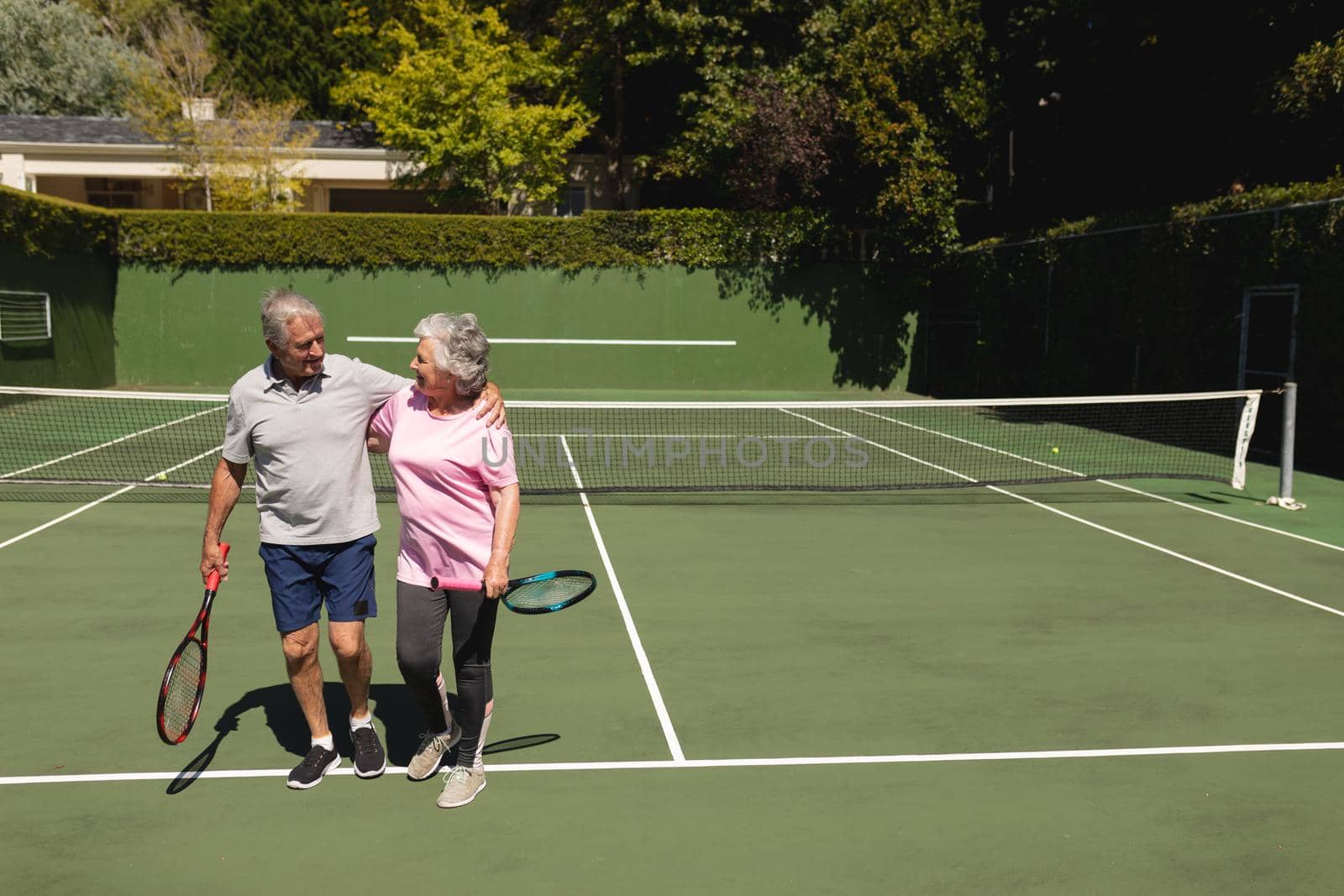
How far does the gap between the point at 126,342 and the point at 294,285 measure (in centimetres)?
379

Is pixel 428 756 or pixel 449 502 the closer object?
pixel 449 502

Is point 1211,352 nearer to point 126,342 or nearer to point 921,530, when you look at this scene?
point 921,530

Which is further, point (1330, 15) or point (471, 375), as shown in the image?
point (1330, 15)

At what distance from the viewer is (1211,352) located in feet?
59.0

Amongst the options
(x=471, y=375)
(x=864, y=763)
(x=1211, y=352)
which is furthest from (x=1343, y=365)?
(x=471, y=375)

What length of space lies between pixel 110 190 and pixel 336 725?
3848 centimetres

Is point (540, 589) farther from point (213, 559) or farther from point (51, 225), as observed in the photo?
point (51, 225)

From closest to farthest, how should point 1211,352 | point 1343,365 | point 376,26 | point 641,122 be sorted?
point 1343,365, point 1211,352, point 641,122, point 376,26

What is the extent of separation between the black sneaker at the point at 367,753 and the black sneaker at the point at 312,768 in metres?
0.12

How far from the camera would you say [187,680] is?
4859 millimetres

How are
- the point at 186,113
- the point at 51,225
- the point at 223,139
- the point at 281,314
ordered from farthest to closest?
the point at 186,113, the point at 223,139, the point at 51,225, the point at 281,314

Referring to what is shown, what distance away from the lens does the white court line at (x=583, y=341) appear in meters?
26.8

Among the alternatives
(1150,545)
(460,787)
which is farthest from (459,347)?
(1150,545)

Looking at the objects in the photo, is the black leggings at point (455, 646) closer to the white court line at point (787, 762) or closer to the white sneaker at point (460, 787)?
the white sneaker at point (460, 787)
